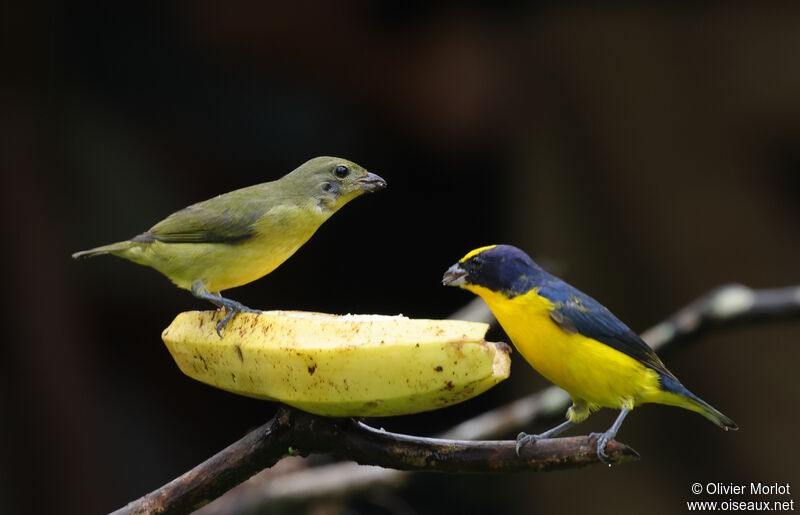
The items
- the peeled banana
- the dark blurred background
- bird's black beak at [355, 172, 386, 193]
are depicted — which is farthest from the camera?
the dark blurred background

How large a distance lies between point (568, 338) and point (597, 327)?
2.0 inches

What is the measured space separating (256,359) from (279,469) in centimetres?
229

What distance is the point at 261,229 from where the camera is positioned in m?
1.71

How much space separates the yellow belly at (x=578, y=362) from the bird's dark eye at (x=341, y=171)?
38 cm

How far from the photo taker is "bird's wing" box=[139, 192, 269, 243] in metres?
1.74

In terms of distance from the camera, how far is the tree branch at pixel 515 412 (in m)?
2.78

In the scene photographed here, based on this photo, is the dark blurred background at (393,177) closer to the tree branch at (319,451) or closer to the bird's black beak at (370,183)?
the bird's black beak at (370,183)

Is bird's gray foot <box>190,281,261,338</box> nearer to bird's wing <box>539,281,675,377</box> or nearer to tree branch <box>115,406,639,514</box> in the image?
tree branch <box>115,406,639,514</box>

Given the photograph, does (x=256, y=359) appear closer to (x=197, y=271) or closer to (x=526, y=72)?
(x=197, y=271)

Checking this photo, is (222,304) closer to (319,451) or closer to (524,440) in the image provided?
(319,451)

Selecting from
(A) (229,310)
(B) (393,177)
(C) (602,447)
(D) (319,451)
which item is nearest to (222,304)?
(A) (229,310)

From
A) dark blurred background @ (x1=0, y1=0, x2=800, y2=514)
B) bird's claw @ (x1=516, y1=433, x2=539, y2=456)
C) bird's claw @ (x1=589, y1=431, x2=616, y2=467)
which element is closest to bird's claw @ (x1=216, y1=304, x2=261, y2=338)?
bird's claw @ (x1=516, y1=433, x2=539, y2=456)

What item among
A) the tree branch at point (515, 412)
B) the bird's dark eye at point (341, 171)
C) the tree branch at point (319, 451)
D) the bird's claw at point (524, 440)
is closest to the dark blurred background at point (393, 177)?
the tree branch at point (515, 412)

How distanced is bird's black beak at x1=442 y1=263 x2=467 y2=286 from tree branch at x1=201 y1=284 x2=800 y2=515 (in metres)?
1.41
